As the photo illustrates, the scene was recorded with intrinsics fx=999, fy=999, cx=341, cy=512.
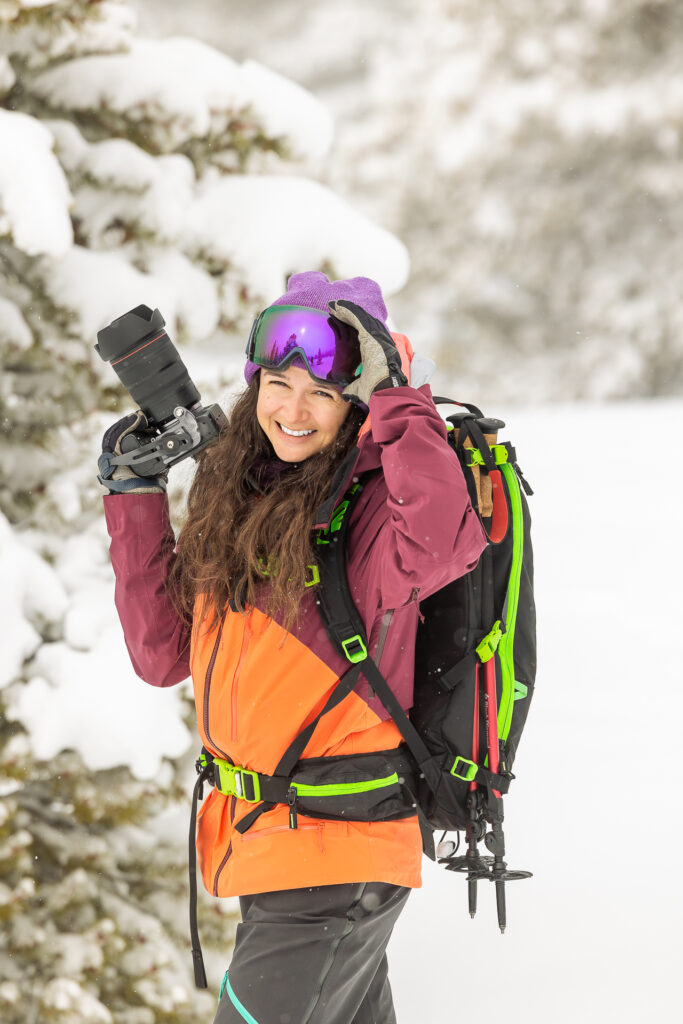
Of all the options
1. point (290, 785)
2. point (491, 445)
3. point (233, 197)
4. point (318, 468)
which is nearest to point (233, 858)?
point (290, 785)

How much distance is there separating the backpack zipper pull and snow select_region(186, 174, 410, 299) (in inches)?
95.2

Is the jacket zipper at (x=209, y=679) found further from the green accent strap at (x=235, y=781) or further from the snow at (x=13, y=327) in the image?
the snow at (x=13, y=327)

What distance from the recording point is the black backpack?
211cm

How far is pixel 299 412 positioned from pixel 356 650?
0.52 metres

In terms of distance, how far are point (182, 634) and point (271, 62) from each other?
12926mm

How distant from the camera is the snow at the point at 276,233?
3971 millimetres

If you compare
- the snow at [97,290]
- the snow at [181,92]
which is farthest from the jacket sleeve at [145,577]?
the snow at [181,92]

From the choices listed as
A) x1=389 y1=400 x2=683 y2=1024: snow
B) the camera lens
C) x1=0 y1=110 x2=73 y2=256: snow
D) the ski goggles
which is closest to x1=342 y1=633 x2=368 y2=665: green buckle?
the ski goggles

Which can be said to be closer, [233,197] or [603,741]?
[233,197]

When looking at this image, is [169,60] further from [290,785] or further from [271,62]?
[271,62]

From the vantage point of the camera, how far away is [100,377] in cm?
399

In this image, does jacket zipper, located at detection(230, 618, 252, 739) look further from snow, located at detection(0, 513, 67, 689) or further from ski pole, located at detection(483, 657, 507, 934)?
snow, located at detection(0, 513, 67, 689)

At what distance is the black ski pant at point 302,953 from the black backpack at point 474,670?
0.24m

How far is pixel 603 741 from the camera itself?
23.1 feet
